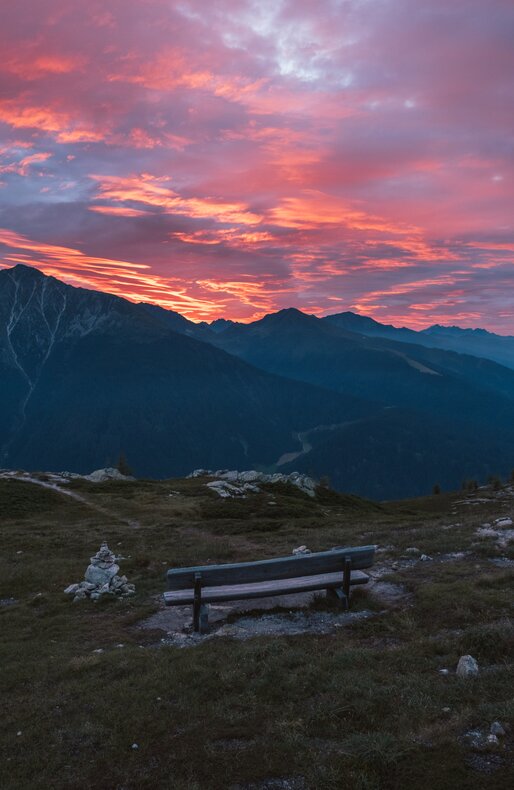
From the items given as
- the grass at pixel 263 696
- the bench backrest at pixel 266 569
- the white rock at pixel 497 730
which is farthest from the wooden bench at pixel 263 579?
the white rock at pixel 497 730

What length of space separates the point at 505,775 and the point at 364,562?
848 centimetres

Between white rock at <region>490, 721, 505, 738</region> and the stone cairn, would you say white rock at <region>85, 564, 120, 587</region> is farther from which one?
white rock at <region>490, 721, 505, 738</region>

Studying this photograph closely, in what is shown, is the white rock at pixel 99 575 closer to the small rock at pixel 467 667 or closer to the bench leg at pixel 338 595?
the bench leg at pixel 338 595

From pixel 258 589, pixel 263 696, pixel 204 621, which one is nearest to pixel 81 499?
pixel 204 621

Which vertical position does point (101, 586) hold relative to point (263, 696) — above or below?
below

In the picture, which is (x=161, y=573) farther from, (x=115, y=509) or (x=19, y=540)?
(x=115, y=509)

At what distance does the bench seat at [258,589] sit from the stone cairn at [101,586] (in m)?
5.18

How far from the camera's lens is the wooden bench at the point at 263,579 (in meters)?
14.1

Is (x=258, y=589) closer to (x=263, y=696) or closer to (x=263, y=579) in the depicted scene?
(x=263, y=579)

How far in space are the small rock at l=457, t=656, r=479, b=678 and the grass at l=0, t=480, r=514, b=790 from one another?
0.86 ft

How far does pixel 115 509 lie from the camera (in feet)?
161

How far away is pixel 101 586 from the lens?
18.8m

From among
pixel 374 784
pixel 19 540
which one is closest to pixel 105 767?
pixel 374 784

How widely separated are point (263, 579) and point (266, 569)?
397 mm
